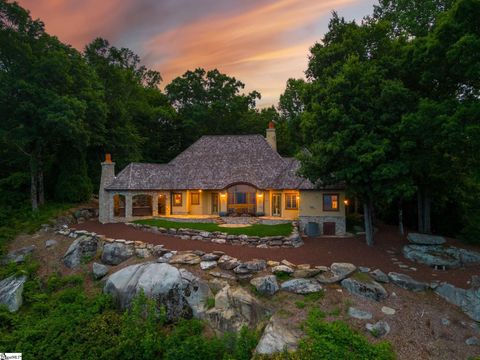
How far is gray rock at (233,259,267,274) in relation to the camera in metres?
13.4

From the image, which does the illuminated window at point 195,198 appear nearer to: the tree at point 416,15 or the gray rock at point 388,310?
the gray rock at point 388,310

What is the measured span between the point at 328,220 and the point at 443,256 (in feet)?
24.0

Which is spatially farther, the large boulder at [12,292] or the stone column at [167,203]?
the stone column at [167,203]

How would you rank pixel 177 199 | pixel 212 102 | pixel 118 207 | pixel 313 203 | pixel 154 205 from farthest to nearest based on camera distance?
pixel 212 102 → pixel 118 207 → pixel 177 199 → pixel 154 205 → pixel 313 203

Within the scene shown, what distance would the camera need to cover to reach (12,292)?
553 inches

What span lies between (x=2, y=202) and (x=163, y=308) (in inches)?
860

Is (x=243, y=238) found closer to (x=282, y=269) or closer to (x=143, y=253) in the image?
(x=282, y=269)

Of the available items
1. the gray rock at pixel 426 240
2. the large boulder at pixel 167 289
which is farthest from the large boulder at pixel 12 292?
the gray rock at pixel 426 240

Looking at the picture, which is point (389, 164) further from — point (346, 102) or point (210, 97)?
point (210, 97)

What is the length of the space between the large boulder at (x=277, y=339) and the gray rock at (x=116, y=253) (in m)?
9.11

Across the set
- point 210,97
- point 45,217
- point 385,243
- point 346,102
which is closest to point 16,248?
point 45,217

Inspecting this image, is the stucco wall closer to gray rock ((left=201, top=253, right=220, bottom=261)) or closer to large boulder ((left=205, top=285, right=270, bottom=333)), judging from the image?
gray rock ((left=201, top=253, right=220, bottom=261))

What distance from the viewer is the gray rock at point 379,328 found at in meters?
10.3

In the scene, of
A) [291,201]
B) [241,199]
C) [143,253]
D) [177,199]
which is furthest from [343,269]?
[177,199]
